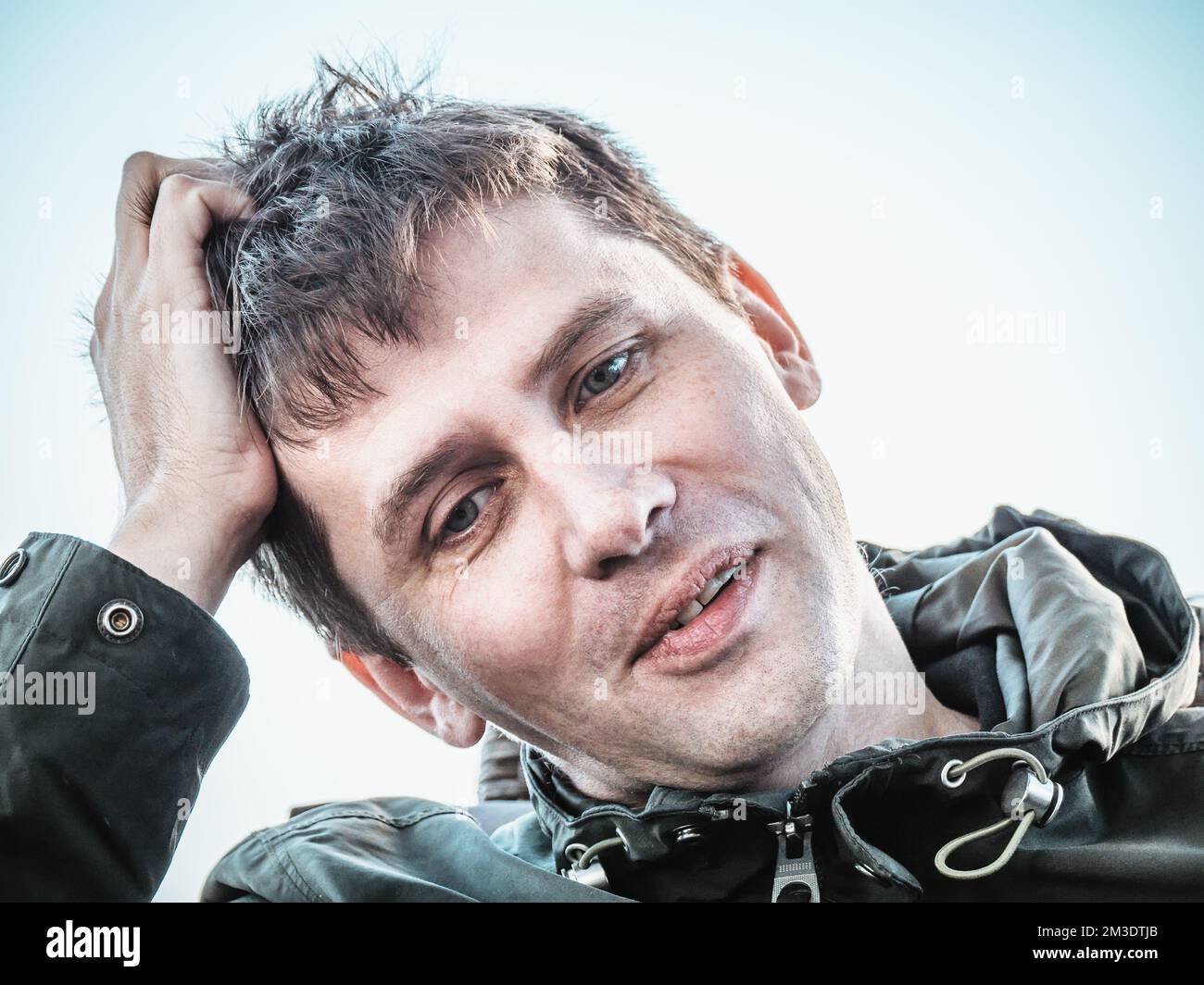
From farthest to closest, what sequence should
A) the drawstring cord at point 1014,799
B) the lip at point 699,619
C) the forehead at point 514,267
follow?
the forehead at point 514,267 → the lip at point 699,619 → the drawstring cord at point 1014,799

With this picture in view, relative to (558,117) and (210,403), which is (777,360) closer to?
(558,117)

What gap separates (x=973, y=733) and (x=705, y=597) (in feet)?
1.05

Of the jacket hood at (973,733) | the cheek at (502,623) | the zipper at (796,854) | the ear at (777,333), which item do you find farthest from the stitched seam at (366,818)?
the ear at (777,333)

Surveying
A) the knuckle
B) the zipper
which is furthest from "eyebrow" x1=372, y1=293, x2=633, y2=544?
the knuckle

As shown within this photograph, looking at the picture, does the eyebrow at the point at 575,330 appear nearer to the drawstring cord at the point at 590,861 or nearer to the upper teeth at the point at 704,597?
the upper teeth at the point at 704,597

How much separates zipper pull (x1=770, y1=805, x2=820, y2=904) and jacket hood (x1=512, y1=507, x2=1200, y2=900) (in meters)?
0.01

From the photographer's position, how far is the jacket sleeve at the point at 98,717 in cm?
115

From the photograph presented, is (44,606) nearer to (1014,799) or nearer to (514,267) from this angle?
(514,267)

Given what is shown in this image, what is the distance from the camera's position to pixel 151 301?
1517 mm

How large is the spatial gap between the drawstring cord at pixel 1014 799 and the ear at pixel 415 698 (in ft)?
2.31

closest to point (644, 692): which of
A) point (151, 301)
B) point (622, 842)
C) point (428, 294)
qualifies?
point (622, 842)

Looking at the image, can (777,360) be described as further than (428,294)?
Yes

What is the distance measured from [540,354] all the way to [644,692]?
0.42m
